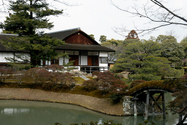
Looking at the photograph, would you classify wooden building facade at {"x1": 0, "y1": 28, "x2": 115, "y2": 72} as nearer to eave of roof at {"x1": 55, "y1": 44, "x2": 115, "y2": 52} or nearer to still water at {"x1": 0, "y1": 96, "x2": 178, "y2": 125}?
eave of roof at {"x1": 55, "y1": 44, "x2": 115, "y2": 52}

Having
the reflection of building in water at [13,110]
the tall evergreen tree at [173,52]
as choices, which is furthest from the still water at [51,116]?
the tall evergreen tree at [173,52]

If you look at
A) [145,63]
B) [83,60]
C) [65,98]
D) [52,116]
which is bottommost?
[52,116]

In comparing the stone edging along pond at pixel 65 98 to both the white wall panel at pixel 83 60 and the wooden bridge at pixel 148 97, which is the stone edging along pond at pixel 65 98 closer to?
the wooden bridge at pixel 148 97

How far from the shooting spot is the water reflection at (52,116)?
41.1 ft

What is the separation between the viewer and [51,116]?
1379 centimetres

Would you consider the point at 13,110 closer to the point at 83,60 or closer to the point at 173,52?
the point at 83,60

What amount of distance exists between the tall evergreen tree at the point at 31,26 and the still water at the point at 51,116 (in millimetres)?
5824

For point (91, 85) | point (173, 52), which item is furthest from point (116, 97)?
point (173, 52)

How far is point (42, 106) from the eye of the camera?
16359 mm

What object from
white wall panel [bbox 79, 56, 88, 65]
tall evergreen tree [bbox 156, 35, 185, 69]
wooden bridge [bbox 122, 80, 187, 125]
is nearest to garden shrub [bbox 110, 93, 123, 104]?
wooden bridge [bbox 122, 80, 187, 125]

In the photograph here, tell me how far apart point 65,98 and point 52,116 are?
3.94 m

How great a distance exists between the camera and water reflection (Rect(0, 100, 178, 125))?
41.1 ft

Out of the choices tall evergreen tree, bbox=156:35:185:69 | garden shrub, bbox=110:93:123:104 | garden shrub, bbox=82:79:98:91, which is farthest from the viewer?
tall evergreen tree, bbox=156:35:185:69

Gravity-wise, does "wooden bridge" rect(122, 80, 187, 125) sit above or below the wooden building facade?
below
